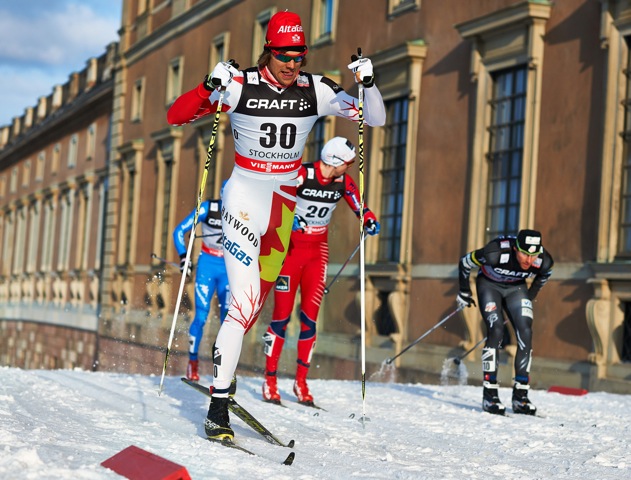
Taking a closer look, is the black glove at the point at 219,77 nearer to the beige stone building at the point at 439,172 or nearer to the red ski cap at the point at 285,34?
the red ski cap at the point at 285,34

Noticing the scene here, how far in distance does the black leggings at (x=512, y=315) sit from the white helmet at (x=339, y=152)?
2014mm

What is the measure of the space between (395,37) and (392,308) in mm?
5356

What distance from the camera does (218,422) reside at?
6672mm

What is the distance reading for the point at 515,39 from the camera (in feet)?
56.1

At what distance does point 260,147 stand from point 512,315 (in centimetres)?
439

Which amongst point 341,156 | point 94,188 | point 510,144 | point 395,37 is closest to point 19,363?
point 94,188

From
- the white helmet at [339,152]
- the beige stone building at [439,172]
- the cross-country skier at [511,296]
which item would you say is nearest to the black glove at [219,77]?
the white helmet at [339,152]

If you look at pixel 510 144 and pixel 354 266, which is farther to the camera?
pixel 354 266

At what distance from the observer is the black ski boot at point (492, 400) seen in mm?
10055

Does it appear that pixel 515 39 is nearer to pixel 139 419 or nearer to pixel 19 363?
pixel 139 419

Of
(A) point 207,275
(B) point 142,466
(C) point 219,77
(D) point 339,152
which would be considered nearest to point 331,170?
(D) point 339,152

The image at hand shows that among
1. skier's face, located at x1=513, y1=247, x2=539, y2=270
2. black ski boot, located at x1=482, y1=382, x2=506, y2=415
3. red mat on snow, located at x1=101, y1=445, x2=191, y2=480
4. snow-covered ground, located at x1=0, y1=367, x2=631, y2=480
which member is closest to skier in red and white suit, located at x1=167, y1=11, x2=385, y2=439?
snow-covered ground, located at x1=0, y1=367, x2=631, y2=480

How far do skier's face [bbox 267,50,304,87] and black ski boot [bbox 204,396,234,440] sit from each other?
2.09 meters

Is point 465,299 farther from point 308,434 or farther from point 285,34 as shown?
point 285,34
